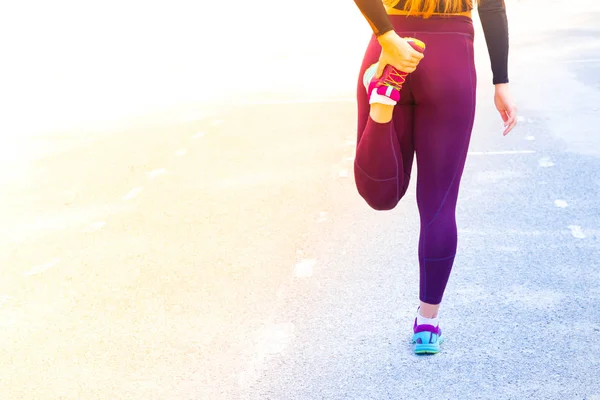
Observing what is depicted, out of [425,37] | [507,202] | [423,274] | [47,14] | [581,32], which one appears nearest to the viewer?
[425,37]

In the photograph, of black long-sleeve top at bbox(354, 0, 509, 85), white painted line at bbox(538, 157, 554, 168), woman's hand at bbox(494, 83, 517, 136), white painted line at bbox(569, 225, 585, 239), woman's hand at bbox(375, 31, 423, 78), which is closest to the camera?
woman's hand at bbox(375, 31, 423, 78)

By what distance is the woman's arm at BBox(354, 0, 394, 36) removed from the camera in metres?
3.11

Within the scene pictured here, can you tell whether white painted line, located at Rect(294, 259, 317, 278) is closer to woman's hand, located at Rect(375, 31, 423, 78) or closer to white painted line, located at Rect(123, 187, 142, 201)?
woman's hand, located at Rect(375, 31, 423, 78)

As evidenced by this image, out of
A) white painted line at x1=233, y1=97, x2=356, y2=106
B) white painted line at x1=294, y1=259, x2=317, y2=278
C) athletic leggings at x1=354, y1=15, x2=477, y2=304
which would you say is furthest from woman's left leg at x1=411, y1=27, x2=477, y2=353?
white painted line at x1=233, y1=97, x2=356, y2=106

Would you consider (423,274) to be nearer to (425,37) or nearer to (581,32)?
(425,37)

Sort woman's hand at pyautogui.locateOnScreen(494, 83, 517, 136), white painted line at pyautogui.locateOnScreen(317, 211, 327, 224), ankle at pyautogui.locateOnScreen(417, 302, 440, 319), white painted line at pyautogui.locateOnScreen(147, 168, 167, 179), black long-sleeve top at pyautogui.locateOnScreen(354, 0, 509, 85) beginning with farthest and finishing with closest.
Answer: white painted line at pyautogui.locateOnScreen(147, 168, 167, 179) < white painted line at pyautogui.locateOnScreen(317, 211, 327, 224) < ankle at pyautogui.locateOnScreen(417, 302, 440, 319) < woman's hand at pyautogui.locateOnScreen(494, 83, 517, 136) < black long-sleeve top at pyautogui.locateOnScreen(354, 0, 509, 85)

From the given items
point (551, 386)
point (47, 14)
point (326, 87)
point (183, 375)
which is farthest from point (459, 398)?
point (47, 14)

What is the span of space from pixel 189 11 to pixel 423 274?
2486 cm

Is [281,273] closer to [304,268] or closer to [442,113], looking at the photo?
[304,268]

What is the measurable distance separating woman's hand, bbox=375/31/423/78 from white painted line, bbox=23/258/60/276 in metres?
2.94

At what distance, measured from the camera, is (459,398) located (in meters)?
3.29

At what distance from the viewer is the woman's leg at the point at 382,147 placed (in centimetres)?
328

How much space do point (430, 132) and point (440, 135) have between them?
0.04 m

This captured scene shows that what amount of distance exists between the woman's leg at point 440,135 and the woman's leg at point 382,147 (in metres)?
0.06
